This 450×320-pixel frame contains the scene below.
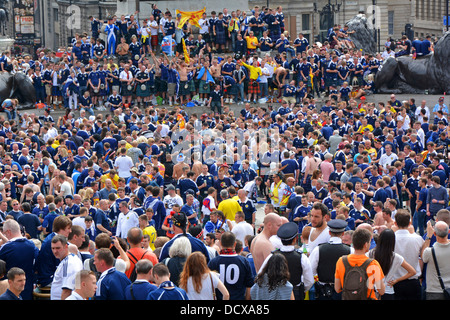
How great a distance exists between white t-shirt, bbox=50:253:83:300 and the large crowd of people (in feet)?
0.09

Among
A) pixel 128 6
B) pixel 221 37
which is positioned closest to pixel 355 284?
pixel 221 37

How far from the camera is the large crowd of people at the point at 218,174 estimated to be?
9.82m

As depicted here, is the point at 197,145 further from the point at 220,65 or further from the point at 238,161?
the point at 220,65

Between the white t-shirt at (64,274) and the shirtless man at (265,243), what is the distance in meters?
2.13

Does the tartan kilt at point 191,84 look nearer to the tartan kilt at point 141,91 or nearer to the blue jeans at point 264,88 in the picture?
the tartan kilt at point 141,91

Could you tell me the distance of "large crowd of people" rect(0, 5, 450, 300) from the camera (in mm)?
9820

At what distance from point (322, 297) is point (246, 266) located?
93 cm

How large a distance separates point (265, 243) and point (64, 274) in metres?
2.41

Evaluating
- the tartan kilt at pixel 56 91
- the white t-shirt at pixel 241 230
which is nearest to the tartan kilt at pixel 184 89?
the tartan kilt at pixel 56 91

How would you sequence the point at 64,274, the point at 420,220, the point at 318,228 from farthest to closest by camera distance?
the point at 420,220 < the point at 318,228 < the point at 64,274

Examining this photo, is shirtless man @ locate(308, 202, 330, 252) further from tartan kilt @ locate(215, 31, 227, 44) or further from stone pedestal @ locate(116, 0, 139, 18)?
stone pedestal @ locate(116, 0, 139, 18)

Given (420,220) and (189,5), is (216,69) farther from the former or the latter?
(420,220)

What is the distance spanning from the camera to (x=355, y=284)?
29.5 feet
